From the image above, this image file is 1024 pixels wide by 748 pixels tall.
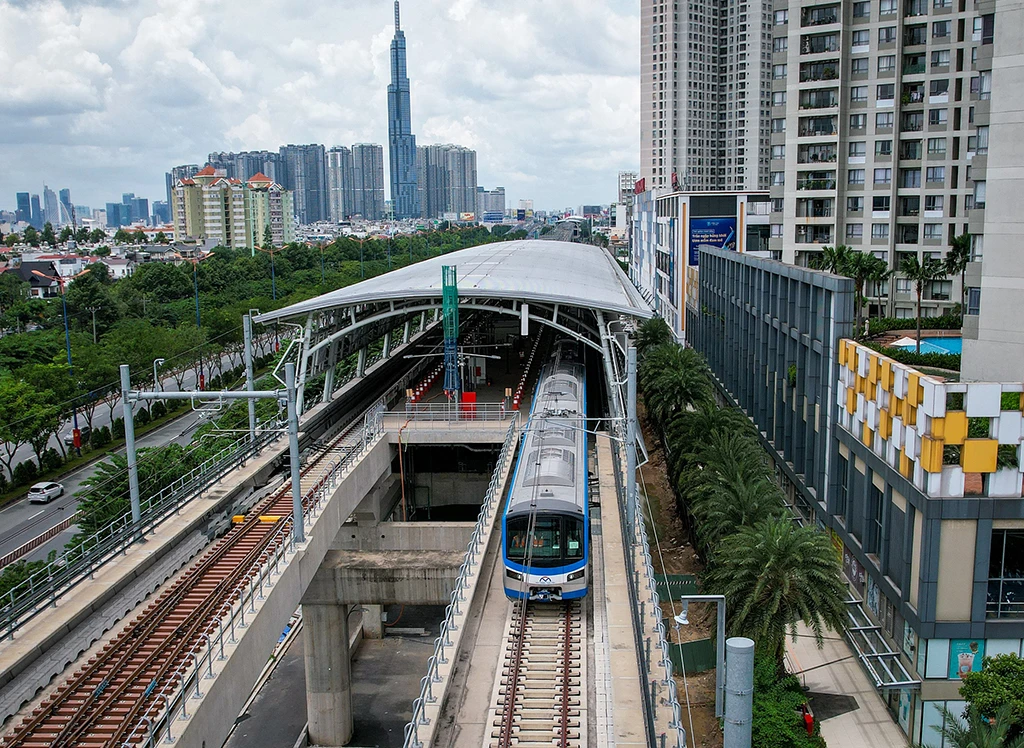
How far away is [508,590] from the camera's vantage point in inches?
957

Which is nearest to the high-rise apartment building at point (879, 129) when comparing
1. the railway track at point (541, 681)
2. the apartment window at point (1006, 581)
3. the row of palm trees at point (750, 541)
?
the row of palm trees at point (750, 541)

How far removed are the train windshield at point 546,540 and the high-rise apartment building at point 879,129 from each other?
132ft

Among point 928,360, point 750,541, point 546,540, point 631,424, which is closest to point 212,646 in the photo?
point 546,540

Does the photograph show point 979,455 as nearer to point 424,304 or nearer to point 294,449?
point 294,449

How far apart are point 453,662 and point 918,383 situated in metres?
13.4

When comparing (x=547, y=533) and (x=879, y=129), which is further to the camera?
(x=879, y=129)

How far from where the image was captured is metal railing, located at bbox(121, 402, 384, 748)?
1798 centimetres

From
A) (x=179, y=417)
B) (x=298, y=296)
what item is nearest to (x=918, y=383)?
(x=179, y=417)

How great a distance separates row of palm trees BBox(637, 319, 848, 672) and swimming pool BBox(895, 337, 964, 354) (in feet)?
23.1

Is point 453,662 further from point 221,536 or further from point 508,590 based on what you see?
point 221,536

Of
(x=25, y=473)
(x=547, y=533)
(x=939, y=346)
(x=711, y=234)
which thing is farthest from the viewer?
(x=711, y=234)

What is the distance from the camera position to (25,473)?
175 ft

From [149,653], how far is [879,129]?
51810mm

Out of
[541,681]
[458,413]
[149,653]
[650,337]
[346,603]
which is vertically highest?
[650,337]
